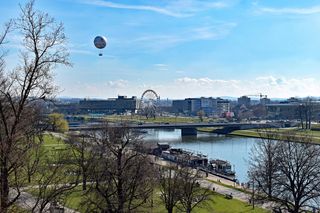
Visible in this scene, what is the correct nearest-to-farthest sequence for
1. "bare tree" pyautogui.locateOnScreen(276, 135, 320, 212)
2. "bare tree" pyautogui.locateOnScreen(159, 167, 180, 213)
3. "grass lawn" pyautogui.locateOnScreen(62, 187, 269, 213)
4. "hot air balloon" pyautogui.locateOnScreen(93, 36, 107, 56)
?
"bare tree" pyautogui.locateOnScreen(276, 135, 320, 212) < "bare tree" pyautogui.locateOnScreen(159, 167, 180, 213) < "grass lawn" pyautogui.locateOnScreen(62, 187, 269, 213) < "hot air balloon" pyautogui.locateOnScreen(93, 36, 107, 56)

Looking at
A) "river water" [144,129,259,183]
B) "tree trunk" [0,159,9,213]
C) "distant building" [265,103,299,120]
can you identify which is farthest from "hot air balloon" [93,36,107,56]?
"distant building" [265,103,299,120]

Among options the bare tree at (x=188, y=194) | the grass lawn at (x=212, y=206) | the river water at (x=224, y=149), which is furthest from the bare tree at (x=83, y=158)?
the river water at (x=224, y=149)

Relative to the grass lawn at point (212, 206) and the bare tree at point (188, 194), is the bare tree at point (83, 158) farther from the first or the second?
the bare tree at point (188, 194)

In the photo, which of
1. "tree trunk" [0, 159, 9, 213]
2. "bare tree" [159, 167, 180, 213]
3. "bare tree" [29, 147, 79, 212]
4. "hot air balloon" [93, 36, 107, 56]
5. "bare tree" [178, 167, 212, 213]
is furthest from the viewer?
"hot air balloon" [93, 36, 107, 56]

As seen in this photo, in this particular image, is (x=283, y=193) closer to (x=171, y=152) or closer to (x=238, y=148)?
(x=171, y=152)

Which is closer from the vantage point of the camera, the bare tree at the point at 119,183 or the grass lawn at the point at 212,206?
the bare tree at the point at 119,183

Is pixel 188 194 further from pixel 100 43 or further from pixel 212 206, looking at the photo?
pixel 100 43

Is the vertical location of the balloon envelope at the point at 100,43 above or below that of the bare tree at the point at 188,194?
above

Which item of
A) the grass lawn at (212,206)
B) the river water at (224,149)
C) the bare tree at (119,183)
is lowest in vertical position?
the river water at (224,149)

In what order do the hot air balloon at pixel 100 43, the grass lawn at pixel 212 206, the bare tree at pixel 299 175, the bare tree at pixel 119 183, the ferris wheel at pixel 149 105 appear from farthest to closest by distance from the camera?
the ferris wheel at pixel 149 105 < the hot air balloon at pixel 100 43 < the grass lawn at pixel 212 206 < the bare tree at pixel 299 175 < the bare tree at pixel 119 183

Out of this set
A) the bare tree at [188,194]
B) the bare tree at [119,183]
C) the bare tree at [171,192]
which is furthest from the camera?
the bare tree at [188,194]

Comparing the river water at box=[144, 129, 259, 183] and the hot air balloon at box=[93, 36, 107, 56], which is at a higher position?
the hot air balloon at box=[93, 36, 107, 56]

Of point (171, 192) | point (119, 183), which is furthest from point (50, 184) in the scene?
point (171, 192)

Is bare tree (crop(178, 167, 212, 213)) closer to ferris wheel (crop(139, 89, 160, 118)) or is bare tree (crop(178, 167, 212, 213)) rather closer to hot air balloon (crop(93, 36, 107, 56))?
hot air balloon (crop(93, 36, 107, 56))
